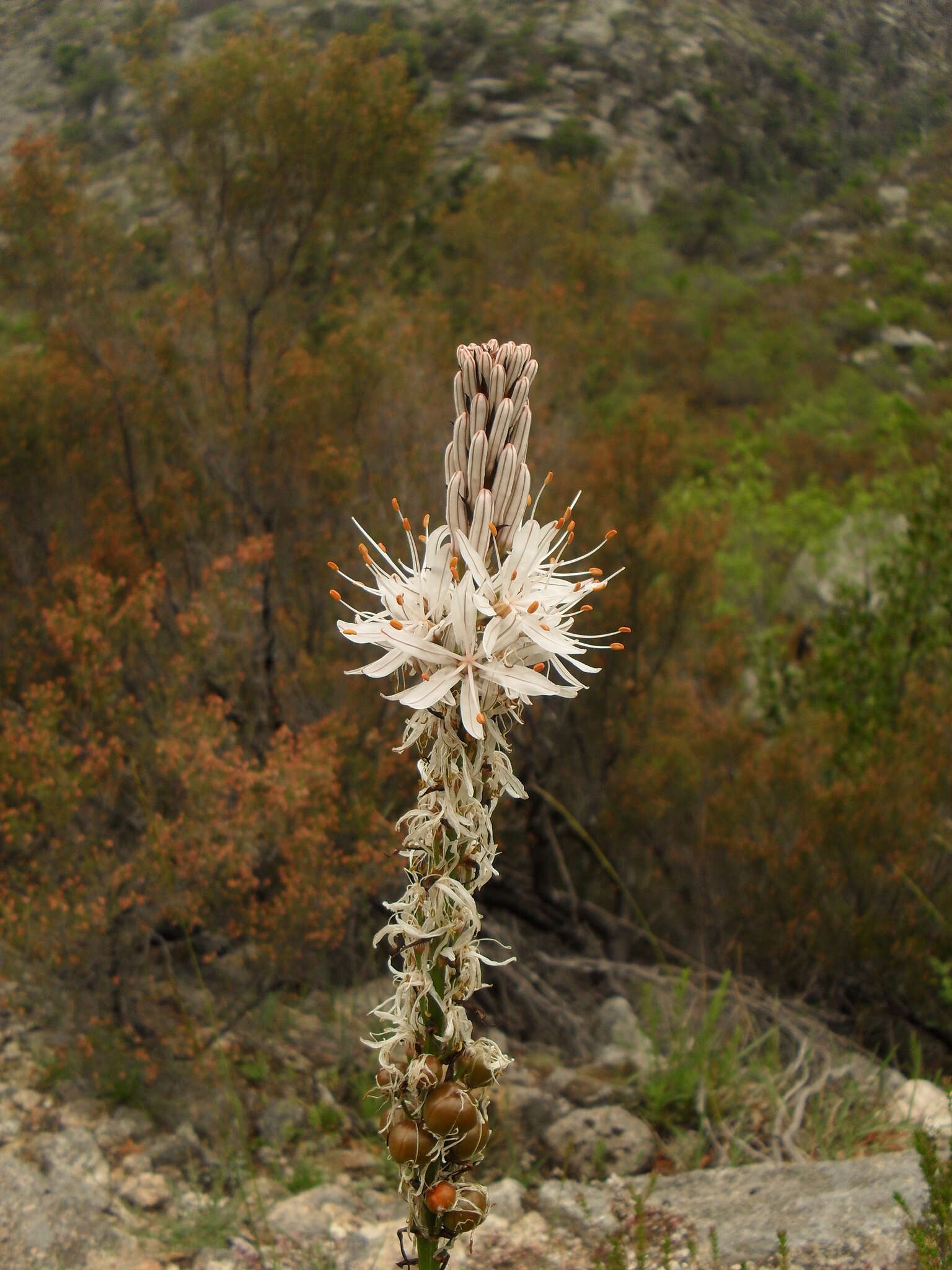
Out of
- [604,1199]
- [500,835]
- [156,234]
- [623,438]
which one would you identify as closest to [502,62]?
[156,234]

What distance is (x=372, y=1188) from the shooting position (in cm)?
404

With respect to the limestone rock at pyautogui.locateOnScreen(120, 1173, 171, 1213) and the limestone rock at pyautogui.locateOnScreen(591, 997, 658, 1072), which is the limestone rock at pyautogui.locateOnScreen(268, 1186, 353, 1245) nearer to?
the limestone rock at pyautogui.locateOnScreen(120, 1173, 171, 1213)

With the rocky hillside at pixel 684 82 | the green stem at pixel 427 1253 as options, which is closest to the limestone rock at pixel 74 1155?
the green stem at pixel 427 1253

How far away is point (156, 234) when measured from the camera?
9781mm

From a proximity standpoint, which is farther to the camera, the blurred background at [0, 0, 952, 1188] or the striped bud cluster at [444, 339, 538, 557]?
the blurred background at [0, 0, 952, 1188]

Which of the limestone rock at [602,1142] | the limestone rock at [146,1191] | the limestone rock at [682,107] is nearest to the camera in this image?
the limestone rock at [602,1142]

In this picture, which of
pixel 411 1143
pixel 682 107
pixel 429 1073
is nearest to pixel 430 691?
pixel 429 1073

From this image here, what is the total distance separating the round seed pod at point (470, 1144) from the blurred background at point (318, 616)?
2.34m

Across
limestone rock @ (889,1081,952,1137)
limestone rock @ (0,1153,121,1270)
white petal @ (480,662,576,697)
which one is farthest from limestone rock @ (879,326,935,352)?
white petal @ (480,662,576,697)

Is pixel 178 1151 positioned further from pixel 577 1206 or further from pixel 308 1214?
pixel 577 1206

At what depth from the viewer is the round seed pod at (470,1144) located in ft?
A: 4.83

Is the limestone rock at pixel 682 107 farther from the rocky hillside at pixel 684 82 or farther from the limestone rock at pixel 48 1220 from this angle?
the limestone rock at pixel 48 1220

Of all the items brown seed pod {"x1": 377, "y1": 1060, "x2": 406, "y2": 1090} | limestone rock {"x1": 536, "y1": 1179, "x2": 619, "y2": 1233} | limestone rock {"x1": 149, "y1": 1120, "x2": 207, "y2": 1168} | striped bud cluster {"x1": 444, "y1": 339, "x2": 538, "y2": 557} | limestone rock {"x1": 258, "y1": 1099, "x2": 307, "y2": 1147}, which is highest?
striped bud cluster {"x1": 444, "y1": 339, "x2": 538, "y2": 557}

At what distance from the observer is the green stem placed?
151 centimetres
